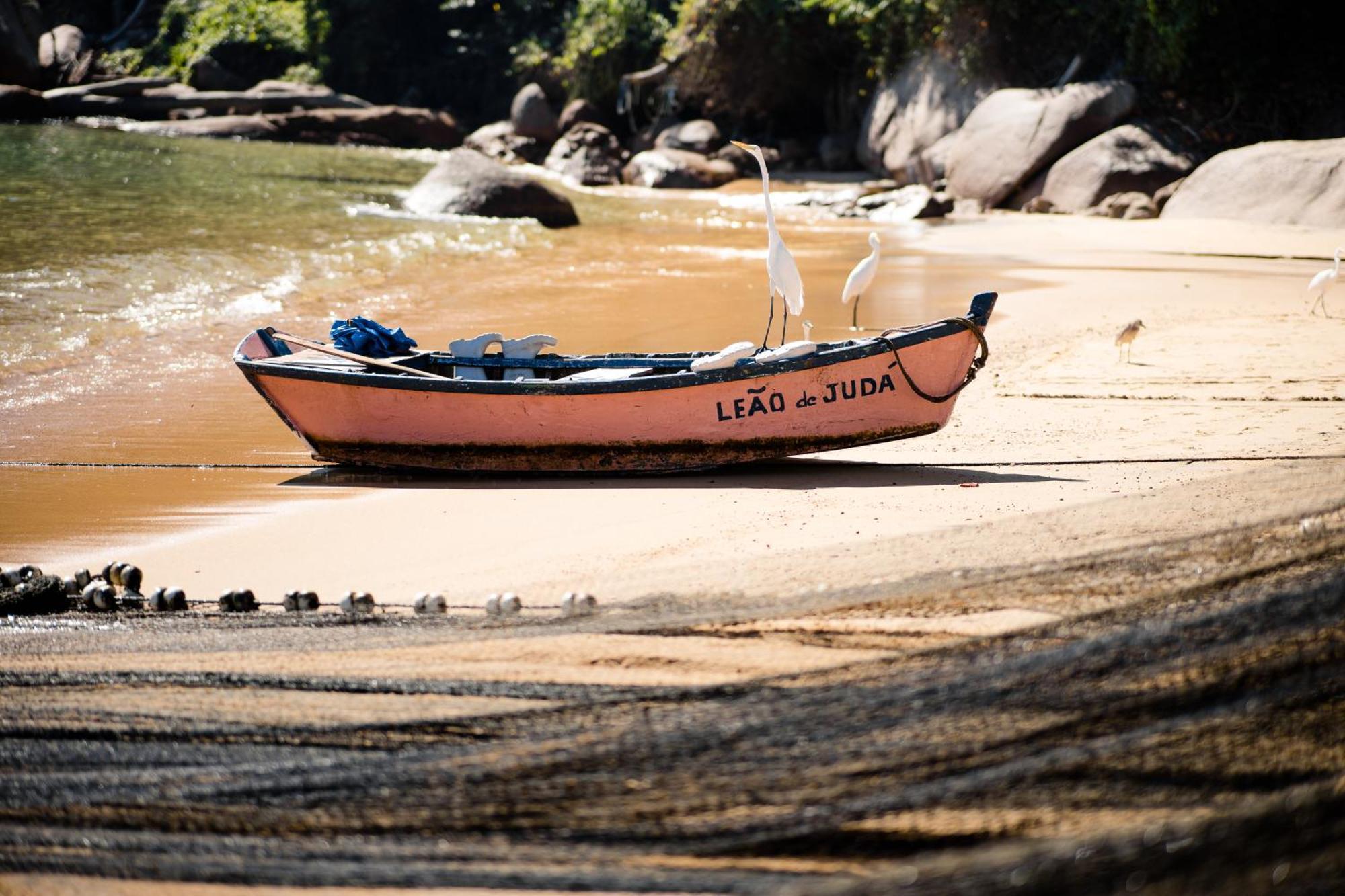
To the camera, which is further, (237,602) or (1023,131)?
(1023,131)

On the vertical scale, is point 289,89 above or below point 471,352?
above

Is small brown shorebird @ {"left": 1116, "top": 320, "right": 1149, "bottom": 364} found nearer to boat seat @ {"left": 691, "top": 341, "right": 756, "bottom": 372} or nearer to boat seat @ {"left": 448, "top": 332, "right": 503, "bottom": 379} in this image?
boat seat @ {"left": 691, "top": 341, "right": 756, "bottom": 372}

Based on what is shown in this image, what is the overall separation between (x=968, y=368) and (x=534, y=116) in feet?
93.9

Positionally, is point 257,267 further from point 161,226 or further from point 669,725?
point 669,725

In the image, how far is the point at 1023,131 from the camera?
21125 millimetres

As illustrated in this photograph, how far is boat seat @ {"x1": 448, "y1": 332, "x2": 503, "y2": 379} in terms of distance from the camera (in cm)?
786

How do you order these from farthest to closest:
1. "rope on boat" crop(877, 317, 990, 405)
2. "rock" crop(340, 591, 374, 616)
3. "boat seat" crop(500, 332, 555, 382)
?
"boat seat" crop(500, 332, 555, 382) → "rope on boat" crop(877, 317, 990, 405) → "rock" crop(340, 591, 374, 616)

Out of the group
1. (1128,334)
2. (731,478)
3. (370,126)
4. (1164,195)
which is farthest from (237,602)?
(370,126)

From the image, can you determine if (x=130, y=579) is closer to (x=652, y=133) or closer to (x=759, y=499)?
(x=759, y=499)

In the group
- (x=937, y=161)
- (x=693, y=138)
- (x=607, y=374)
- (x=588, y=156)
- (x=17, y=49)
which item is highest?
(x=17, y=49)

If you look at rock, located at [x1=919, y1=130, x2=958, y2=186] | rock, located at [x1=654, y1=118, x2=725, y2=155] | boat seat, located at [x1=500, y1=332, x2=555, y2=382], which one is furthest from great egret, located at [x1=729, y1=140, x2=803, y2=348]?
rock, located at [x1=654, y1=118, x2=725, y2=155]

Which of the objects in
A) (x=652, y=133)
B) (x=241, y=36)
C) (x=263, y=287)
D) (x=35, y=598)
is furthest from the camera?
(x=241, y=36)

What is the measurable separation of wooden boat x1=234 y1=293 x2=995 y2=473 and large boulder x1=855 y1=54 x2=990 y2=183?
58.0 feet

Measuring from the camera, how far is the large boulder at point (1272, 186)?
1565 cm
